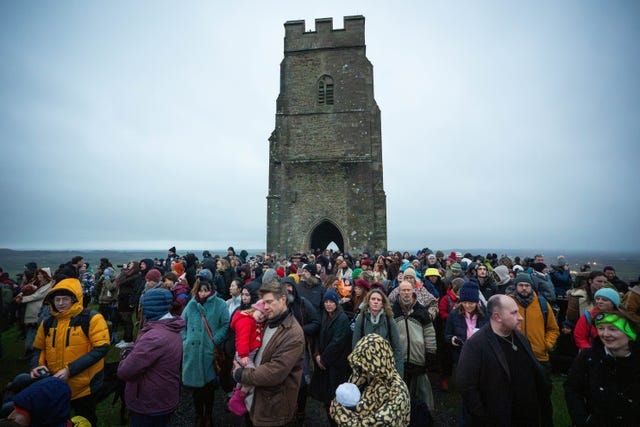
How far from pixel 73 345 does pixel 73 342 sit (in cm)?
3

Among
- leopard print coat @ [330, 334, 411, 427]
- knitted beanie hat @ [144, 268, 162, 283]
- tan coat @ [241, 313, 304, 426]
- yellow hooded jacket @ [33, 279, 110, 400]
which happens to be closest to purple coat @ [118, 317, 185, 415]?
yellow hooded jacket @ [33, 279, 110, 400]

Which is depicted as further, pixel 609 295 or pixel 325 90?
pixel 325 90

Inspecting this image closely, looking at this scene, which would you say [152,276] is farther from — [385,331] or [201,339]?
[385,331]

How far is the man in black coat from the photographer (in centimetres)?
242

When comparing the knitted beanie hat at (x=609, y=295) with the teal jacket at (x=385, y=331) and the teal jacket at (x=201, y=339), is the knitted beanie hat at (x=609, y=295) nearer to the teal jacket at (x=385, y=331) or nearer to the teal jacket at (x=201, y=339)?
the teal jacket at (x=385, y=331)

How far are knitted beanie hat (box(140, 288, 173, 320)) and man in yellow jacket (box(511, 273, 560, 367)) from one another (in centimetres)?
435

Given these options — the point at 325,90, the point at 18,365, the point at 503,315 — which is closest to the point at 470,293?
the point at 503,315

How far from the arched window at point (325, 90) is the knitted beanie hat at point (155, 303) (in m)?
17.3

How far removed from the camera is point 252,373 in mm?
2498

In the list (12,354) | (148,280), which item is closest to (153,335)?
(148,280)

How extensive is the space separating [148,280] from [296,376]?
379 cm

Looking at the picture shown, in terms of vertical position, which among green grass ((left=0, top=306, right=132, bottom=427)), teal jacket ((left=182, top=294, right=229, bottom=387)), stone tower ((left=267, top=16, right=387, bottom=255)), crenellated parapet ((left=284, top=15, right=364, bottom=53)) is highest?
crenellated parapet ((left=284, top=15, right=364, bottom=53))

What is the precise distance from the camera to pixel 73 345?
118 inches

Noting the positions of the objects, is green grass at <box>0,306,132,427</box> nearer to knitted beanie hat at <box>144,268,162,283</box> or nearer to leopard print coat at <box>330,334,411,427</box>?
knitted beanie hat at <box>144,268,162,283</box>
